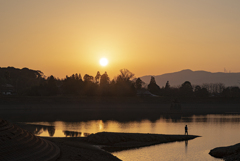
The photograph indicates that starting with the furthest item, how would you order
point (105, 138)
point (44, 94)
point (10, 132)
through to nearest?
point (44, 94), point (105, 138), point (10, 132)

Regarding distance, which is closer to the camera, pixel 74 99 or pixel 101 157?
pixel 101 157

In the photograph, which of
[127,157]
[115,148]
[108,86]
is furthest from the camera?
[108,86]

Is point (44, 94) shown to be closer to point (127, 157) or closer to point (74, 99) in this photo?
point (74, 99)

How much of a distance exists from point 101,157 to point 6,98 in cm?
9790

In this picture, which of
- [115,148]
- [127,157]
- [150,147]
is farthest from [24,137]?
[150,147]

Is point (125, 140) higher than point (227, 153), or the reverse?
point (125, 140)

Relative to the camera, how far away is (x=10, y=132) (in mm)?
21984

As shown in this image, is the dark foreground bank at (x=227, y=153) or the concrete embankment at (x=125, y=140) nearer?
the dark foreground bank at (x=227, y=153)

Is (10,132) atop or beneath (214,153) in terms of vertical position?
atop

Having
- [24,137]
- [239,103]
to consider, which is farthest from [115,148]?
[239,103]

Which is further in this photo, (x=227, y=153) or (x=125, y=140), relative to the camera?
(x=125, y=140)

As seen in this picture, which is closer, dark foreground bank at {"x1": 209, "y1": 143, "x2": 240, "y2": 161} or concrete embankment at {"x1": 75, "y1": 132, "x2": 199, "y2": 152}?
dark foreground bank at {"x1": 209, "y1": 143, "x2": 240, "y2": 161}

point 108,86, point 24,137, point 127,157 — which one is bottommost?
point 127,157

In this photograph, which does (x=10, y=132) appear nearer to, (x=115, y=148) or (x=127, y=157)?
(x=127, y=157)
